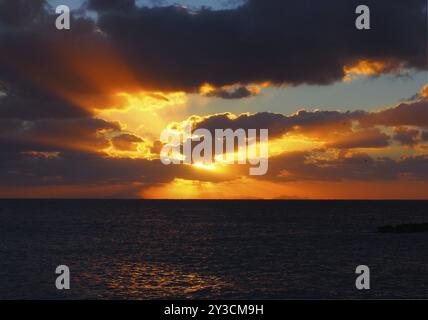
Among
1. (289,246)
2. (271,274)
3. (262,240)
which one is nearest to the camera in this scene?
(271,274)

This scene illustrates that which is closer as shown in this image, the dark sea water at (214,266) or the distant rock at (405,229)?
the dark sea water at (214,266)

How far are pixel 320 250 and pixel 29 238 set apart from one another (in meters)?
57.6

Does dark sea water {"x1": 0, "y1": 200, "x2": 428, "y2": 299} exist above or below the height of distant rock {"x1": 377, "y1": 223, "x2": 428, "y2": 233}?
below

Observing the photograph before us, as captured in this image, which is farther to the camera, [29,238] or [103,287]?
[29,238]

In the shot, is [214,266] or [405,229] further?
[405,229]

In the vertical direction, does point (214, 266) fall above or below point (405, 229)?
below

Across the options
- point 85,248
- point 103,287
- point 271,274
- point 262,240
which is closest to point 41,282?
point 103,287

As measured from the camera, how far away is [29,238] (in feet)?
305

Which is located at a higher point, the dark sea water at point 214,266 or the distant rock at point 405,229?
the distant rock at point 405,229

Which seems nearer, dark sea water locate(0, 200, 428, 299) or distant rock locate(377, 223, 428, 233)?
dark sea water locate(0, 200, 428, 299)
